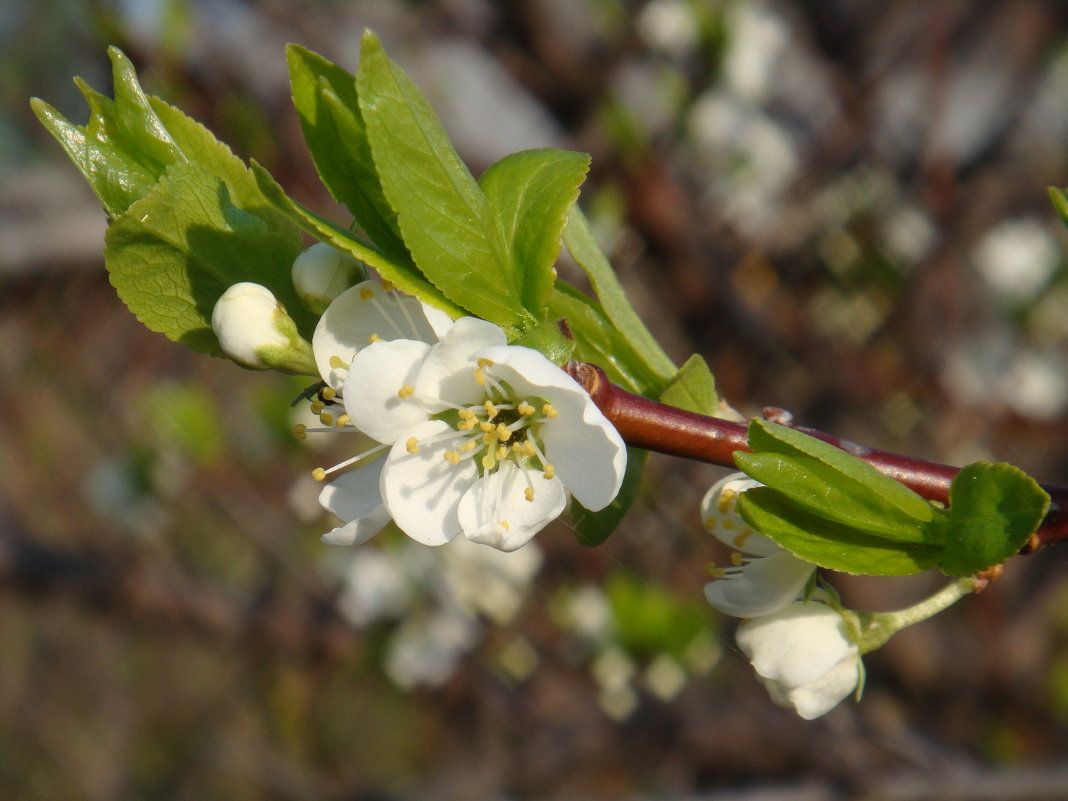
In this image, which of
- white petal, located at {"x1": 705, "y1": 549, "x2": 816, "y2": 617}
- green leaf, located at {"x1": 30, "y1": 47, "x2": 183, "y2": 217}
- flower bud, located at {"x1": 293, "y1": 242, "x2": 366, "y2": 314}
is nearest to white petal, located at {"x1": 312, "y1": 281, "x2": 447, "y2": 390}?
flower bud, located at {"x1": 293, "y1": 242, "x2": 366, "y2": 314}

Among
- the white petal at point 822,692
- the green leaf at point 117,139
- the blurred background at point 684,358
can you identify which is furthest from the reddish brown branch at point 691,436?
the blurred background at point 684,358

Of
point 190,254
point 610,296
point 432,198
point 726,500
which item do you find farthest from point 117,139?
point 726,500

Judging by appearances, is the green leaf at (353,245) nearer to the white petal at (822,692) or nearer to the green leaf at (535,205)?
the green leaf at (535,205)

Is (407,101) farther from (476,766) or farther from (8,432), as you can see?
(8,432)

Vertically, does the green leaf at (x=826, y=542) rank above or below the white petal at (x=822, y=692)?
above

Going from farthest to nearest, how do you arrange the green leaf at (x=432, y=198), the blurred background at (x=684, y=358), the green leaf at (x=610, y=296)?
the blurred background at (x=684, y=358)
the green leaf at (x=610, y=296)
the green leaf at (x=432, y=198)

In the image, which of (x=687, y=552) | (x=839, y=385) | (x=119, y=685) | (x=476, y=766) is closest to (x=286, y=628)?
(x=476, y=766)
